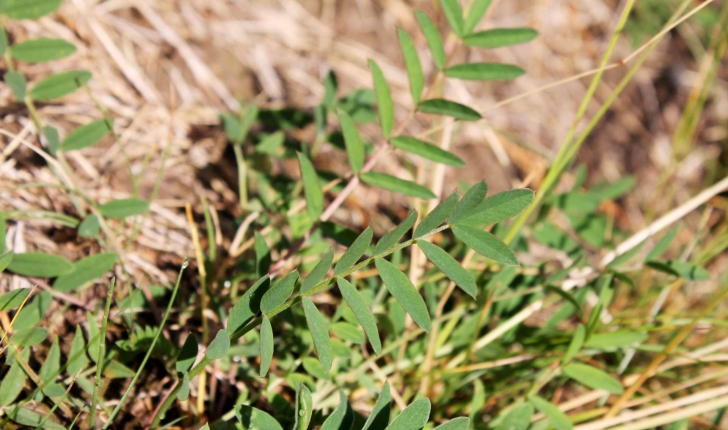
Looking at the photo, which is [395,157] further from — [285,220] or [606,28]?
[606,28]

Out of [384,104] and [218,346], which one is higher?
[384,104]

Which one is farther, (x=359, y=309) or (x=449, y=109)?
(x=449, y=109)

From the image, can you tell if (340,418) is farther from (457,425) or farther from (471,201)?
(471,201)

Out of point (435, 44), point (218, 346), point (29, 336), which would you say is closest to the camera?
point (218, 346)

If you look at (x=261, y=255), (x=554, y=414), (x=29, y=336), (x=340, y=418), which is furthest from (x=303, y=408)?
(x=554, y=414)

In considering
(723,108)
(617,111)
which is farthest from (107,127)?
(723,108)

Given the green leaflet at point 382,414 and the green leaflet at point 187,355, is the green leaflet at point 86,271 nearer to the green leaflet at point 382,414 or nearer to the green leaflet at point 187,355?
the green leaflet at point 187,355
